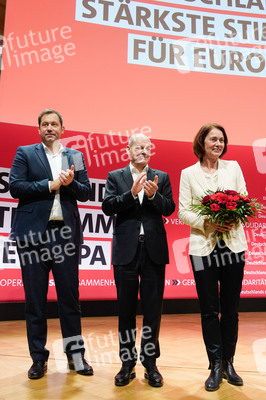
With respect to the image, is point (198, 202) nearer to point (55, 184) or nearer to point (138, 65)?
point (55, 184)

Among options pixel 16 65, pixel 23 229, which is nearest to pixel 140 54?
pixel 16 65

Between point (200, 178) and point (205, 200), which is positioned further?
point (200, 178)

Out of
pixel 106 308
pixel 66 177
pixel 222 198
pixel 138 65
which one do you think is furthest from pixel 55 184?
pixel 106 308

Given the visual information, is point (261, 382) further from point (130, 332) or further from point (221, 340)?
point (130, 332)

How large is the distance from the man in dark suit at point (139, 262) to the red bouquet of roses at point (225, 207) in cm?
28

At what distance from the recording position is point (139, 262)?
258 cm

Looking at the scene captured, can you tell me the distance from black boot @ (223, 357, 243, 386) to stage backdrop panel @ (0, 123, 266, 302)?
2678 mm

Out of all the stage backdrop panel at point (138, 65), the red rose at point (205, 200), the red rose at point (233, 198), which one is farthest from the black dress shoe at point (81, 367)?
the stage backdrop panel at point (138, 65)

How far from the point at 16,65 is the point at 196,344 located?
3429mm

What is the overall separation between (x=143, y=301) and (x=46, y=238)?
724 mm

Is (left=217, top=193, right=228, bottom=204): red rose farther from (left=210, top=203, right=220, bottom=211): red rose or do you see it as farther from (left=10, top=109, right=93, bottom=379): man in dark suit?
(left=10, top=109, right=93, bottom=379): man in dark suit

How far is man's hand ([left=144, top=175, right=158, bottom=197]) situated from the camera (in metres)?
2.51

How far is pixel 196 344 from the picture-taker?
3836mm

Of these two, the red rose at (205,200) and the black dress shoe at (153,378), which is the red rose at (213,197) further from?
the black dress shoe at (153,378)
